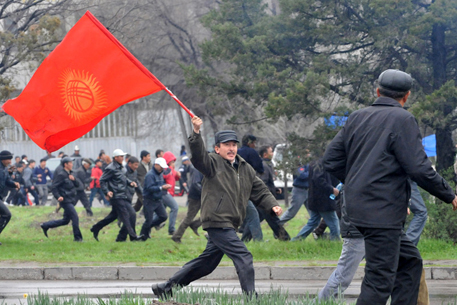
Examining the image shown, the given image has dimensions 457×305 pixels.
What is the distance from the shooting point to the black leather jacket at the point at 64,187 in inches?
526

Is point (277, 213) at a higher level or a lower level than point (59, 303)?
higher

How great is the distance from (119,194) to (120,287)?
14.2 ft

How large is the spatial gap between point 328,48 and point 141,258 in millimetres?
4554

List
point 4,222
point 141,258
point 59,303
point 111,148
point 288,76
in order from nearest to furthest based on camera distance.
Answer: point 59,303
point 141,258
point 288,76
point 4,222
point 111,148

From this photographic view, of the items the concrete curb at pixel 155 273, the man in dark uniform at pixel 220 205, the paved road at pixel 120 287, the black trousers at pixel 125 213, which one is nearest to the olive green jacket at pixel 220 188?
the man in dark uniform at pixel 220 205

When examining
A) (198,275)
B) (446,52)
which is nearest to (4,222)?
(198,275)

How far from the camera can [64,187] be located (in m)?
13.4

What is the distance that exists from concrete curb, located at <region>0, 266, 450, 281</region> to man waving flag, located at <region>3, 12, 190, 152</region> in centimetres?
297

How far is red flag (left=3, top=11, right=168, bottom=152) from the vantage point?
22.0 feet

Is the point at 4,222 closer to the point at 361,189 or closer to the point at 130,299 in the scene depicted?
the point at 130,299

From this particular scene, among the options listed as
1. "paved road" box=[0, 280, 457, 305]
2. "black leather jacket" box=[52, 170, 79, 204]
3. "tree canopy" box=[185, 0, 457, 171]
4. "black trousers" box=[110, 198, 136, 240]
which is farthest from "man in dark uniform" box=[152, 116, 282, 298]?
"black leather jacket" box=[52, 170, 79, 204]

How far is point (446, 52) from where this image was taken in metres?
11.0

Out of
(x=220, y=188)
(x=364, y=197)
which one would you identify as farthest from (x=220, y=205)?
(x=364, y=197)

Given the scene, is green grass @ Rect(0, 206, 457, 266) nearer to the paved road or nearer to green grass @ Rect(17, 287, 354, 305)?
the paved road
